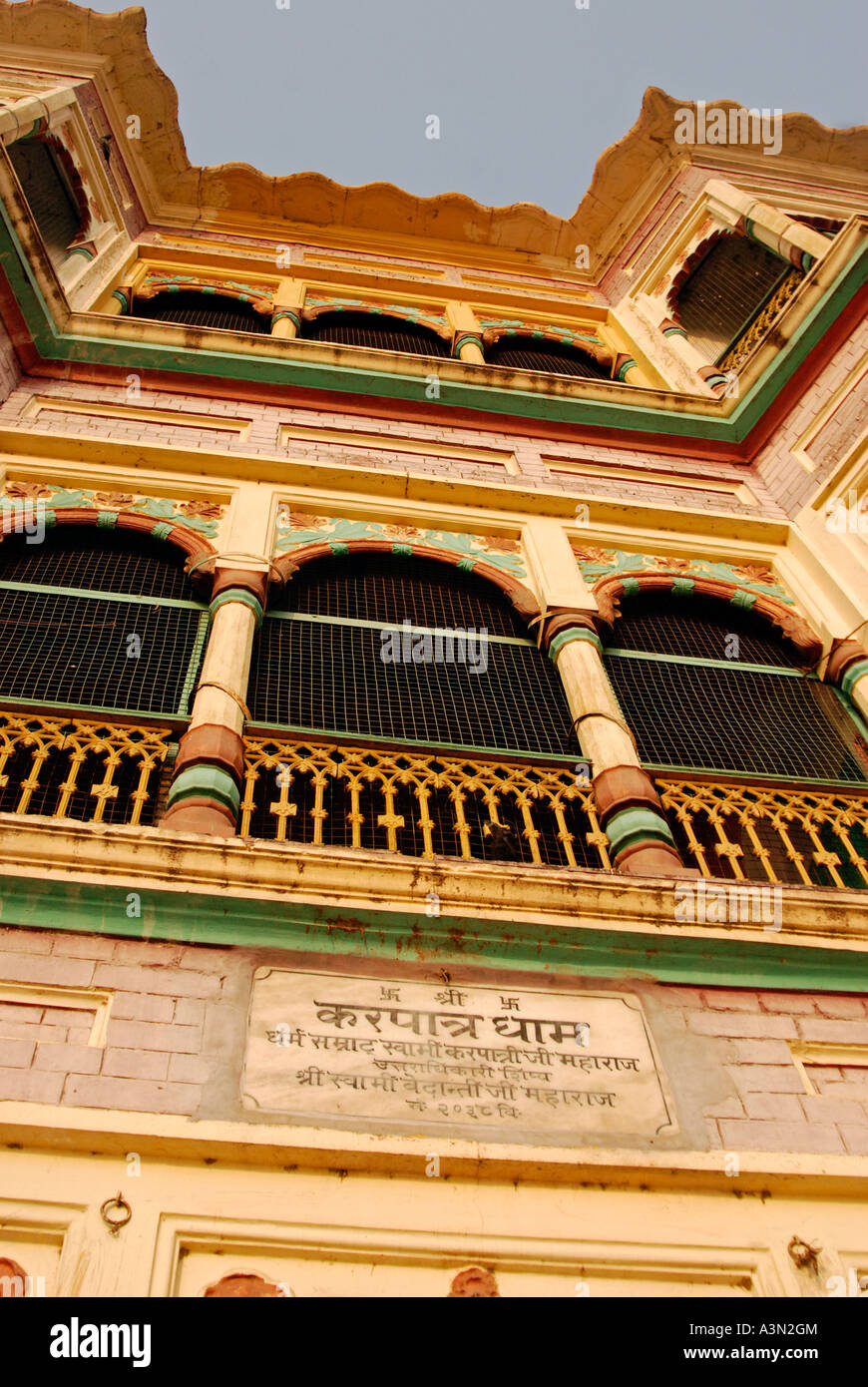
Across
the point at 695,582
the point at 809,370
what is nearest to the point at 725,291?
the point at 809,370

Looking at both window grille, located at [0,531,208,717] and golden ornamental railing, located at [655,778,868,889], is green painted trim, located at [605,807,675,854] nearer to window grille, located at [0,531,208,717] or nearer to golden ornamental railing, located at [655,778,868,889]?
golden ornamental railing, located at [655,778,868,889]

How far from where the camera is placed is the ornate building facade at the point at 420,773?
3396 millimetres

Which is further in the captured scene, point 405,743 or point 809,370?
point 809,370

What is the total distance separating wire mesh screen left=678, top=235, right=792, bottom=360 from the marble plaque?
8202 millimetres

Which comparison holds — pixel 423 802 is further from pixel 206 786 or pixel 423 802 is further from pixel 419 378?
pixel 419 378

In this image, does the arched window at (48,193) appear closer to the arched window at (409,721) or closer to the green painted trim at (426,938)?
the arched window at (409,721)

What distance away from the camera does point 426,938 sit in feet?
13.6

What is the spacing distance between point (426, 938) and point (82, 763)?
71.3 inches

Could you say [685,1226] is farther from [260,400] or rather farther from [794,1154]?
[260,400]

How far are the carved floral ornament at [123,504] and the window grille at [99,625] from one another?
19 centimetres

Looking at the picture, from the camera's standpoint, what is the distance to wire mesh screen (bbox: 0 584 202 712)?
217 inches

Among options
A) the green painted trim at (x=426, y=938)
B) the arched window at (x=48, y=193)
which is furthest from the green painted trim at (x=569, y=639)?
the arched window at (x=48, y=193)
